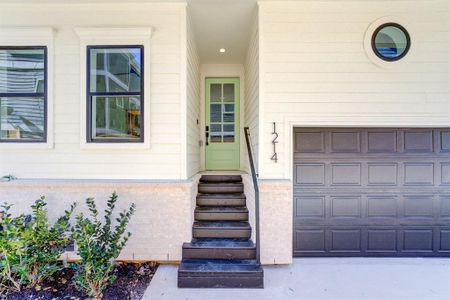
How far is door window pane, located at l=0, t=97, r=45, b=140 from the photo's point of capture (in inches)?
158

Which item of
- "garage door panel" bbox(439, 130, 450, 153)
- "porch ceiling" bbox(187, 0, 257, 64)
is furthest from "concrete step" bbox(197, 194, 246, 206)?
"garage door panel" bbox(439, 130, 450, 153)

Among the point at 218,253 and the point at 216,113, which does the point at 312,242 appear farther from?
the point at 216,113

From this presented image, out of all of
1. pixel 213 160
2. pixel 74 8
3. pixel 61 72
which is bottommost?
pixel 213 160

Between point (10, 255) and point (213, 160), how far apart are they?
13.2 feet

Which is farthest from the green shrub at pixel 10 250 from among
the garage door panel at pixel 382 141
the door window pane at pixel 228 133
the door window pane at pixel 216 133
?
the garage door panel at pixel 382 141

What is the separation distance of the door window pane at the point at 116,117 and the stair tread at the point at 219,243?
172 cm

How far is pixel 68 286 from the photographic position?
10.5ft

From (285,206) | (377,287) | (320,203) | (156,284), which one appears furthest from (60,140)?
(377,287)

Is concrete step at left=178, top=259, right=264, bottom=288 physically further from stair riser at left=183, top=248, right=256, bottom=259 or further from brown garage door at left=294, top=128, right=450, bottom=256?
brown garage door at left=294, top=128, right=450, bottom=256

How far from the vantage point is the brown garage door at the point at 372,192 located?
4086 millimetres

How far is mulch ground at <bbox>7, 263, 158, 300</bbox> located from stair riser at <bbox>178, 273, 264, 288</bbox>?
1.64 ft

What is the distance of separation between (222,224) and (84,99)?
2.72 meters

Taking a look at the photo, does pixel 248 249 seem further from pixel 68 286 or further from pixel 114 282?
pixel 68 286

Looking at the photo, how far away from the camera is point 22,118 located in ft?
13.3
